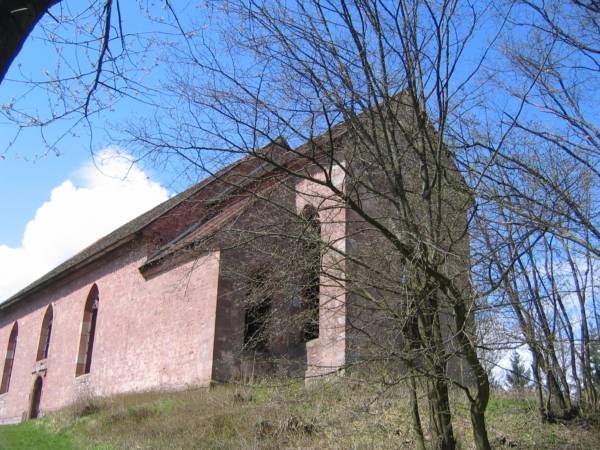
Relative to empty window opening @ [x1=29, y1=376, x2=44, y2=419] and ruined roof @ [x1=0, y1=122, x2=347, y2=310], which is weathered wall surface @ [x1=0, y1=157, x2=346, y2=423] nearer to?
empty window opening @ [x1=29, y1=376, x2=44, y2=419]

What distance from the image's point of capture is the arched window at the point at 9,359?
30766 mm

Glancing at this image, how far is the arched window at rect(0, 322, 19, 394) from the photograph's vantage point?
3077 centimetres

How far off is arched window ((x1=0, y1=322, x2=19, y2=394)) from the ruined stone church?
93mm

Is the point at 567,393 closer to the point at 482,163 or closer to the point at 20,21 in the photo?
the point at 482,163

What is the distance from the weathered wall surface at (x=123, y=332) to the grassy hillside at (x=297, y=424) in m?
2.85

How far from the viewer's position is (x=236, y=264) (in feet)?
51.8

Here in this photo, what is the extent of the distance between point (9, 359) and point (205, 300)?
18.8 metres

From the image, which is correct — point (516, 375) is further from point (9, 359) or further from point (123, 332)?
point (9, 359)

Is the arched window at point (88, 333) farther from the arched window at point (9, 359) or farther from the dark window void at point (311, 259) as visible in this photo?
the dark window void at point (311, 259)

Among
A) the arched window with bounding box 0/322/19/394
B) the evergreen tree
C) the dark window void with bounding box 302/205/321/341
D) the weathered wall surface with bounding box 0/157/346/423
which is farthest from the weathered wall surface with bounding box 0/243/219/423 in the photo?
the evergreen tree

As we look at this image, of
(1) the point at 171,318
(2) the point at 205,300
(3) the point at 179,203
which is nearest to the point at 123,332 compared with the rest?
(1) the point at 171,318

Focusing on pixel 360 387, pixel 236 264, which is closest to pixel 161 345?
pixel 236 264

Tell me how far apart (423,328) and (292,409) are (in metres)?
5.23

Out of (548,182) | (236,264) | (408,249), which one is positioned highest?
(236,264)
